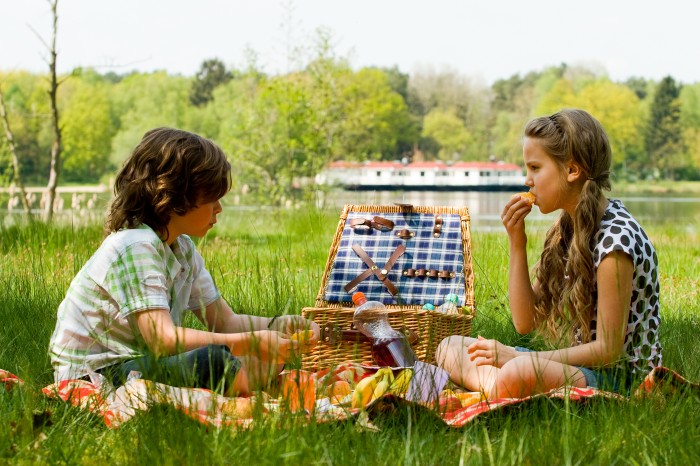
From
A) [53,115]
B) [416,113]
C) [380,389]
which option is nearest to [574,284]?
[380,389]

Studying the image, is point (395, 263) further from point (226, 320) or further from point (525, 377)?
point (525, 377)

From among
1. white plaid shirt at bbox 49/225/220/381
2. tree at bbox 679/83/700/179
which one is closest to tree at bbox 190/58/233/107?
tree at bbox 679/83/700/179

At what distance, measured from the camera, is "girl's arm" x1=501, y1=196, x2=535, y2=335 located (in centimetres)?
323

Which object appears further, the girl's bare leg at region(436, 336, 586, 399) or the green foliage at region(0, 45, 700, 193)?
the green foliage at region(0, 45, 700, 193)

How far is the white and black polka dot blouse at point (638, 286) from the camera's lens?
2.98 m

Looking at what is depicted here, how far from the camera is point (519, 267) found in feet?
10.8

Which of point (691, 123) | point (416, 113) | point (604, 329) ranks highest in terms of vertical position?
point (416, 113)

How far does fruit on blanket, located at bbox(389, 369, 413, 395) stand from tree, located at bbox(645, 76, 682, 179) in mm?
62044

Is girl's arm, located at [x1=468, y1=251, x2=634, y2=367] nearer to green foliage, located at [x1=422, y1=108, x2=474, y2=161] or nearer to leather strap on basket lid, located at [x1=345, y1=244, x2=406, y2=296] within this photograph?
leather strap on basket lid, located at [x1=345, y1=244, x2=406, y2=296]

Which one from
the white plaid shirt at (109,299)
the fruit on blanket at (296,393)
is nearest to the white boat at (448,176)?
the white plaid shirt at (109,299)

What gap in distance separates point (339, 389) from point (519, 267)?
80 centimetres

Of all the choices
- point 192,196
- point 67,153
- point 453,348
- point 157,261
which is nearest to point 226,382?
point 157,261

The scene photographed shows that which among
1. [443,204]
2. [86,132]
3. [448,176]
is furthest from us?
[448,176]

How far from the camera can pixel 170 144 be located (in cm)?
296
